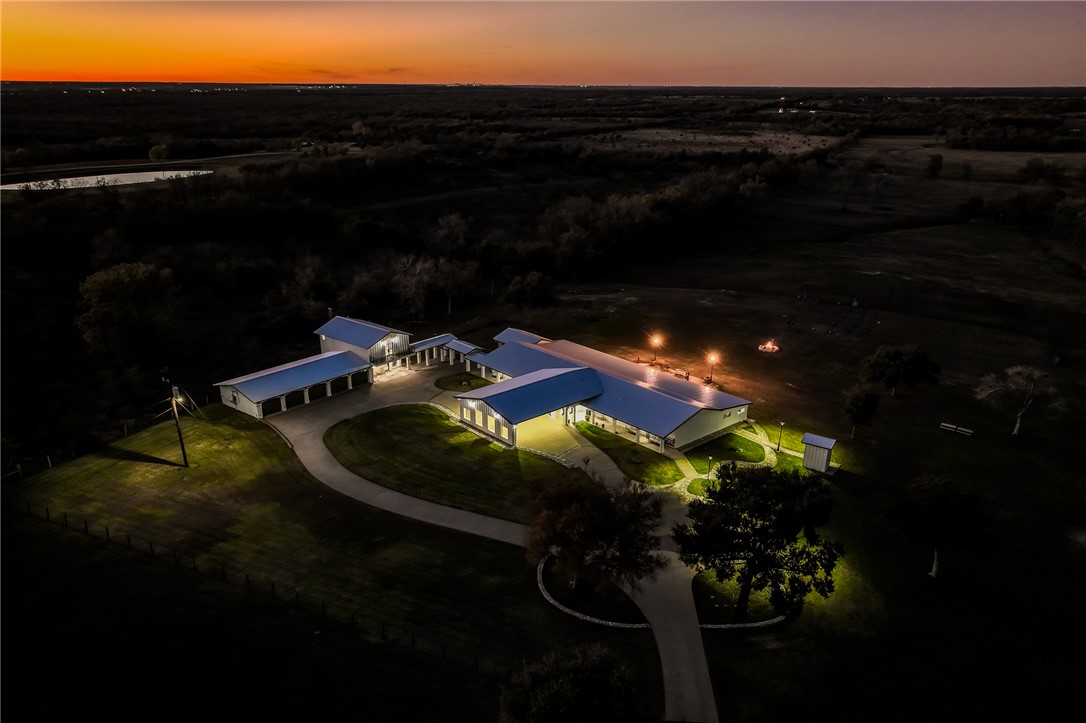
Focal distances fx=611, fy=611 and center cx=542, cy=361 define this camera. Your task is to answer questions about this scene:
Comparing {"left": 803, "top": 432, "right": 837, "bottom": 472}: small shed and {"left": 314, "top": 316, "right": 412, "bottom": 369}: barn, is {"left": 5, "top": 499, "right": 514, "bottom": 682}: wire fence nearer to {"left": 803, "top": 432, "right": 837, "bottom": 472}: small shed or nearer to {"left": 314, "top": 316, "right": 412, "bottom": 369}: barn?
{"left": 314, "top": 316, "right": 412, "bottom": 369}: barn

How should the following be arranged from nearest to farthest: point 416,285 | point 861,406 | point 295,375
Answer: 1. point 861,406
2. point 295,375
3. point 416,285

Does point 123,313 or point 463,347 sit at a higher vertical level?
point 123,313

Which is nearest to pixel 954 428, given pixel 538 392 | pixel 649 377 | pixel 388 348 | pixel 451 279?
pixel 649 377

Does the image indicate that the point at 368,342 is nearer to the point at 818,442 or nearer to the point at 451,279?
the point at 451,279

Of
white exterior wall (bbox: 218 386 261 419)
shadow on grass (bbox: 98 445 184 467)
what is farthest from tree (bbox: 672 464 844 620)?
white exterior wall (bbox: 218 386 261 419)

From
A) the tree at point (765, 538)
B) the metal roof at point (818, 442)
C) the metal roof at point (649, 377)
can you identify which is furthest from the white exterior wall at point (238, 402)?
the metal roof at point (818, 442)

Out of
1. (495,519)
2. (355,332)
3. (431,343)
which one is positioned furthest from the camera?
(431,343)

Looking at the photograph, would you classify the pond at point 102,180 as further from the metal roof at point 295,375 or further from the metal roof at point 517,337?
the metal roof at point 517,337

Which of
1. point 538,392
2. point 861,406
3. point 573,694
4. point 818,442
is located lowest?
point 818,442
